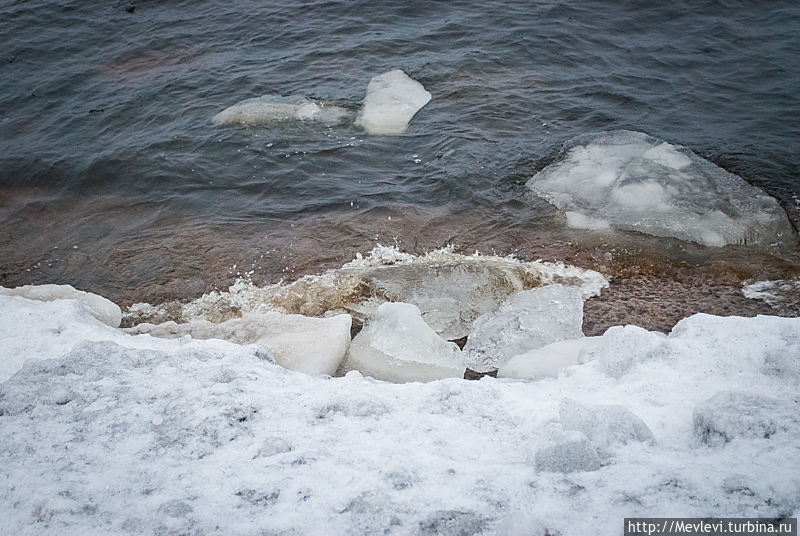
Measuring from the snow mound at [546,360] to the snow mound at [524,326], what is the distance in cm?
26

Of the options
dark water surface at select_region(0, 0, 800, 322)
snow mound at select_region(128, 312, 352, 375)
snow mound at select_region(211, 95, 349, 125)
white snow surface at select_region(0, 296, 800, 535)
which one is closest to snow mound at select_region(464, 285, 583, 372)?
white snow surface at select_region(0, 296, 800, 535)

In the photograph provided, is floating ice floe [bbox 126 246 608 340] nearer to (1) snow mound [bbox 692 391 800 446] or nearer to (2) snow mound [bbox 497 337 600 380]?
(2) snow mound [bbox 497 337 600 380]

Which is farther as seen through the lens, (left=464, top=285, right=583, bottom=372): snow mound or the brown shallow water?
the brown shallow water

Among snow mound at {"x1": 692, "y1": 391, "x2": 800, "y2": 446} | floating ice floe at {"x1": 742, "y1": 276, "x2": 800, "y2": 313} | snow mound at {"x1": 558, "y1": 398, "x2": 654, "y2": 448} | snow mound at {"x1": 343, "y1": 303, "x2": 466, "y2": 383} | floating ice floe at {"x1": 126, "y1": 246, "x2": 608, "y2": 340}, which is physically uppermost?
snow mound at {"x1": 692, "y1": 391, "x2": 800, "y2": 446}

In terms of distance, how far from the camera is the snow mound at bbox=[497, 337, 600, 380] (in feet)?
10.2

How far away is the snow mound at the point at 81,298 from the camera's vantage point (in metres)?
3.96

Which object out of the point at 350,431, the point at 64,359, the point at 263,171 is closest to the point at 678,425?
the point at 350,431

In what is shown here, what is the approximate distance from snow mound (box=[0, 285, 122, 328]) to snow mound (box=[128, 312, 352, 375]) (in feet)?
0.71

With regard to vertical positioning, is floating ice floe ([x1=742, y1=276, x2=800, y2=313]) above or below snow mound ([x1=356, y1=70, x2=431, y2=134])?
below

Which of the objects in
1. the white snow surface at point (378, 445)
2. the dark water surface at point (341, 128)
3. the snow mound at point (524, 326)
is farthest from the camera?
the dark water surface at point (341, 128)

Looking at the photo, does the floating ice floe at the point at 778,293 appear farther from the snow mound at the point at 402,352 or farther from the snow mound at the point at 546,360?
the snow mound at the point at 402,352

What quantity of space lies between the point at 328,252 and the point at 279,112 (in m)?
2.78

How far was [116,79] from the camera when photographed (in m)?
8.31

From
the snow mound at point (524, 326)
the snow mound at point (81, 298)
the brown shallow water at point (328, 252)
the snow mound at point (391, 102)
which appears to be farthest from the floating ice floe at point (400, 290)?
the snow mound at point (391, 102)
